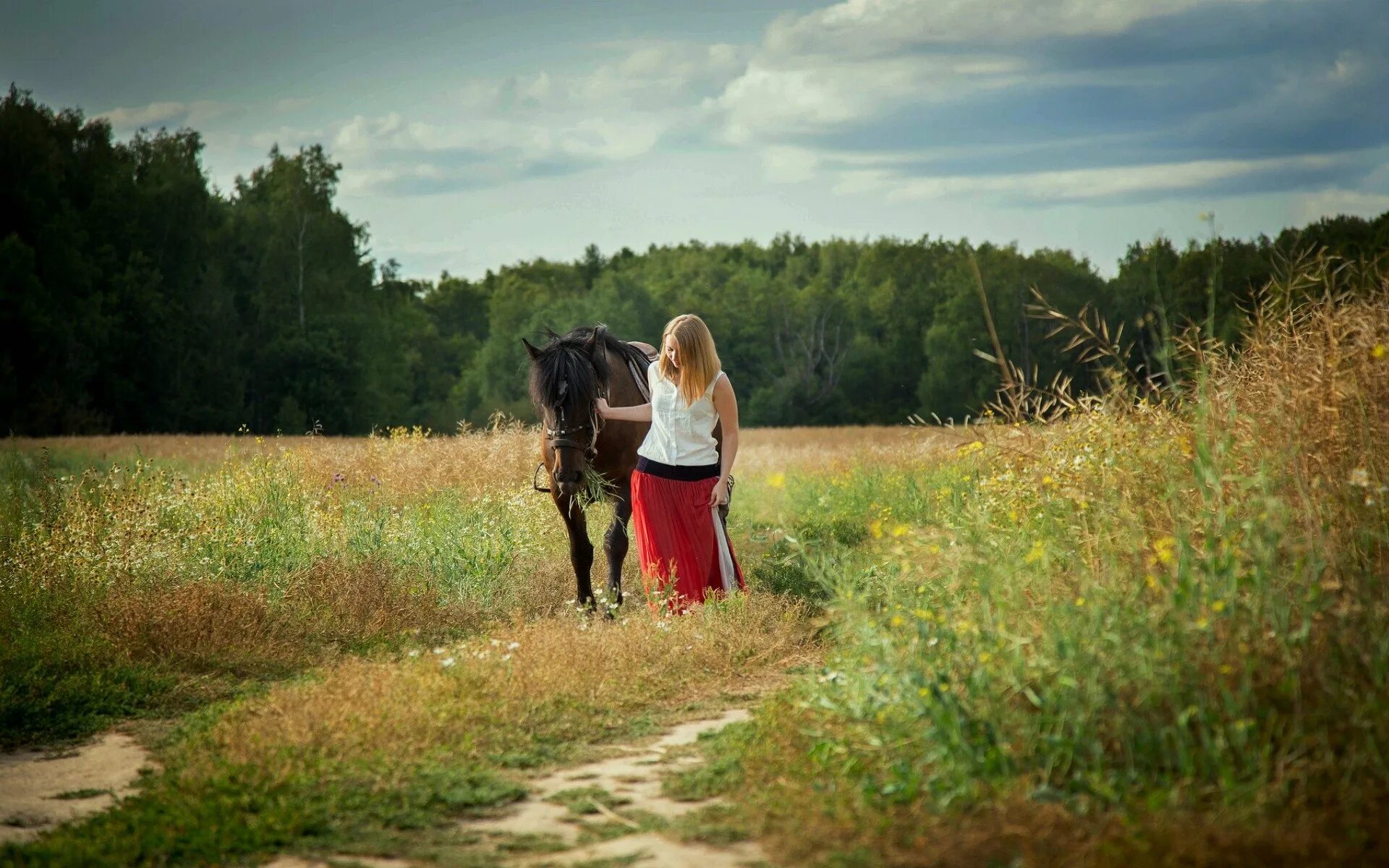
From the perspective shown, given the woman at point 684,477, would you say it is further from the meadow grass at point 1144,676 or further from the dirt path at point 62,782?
the dirt path at point 62,782

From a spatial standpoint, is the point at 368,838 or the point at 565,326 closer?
the point at 368,838

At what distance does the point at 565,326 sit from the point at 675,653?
184 feet

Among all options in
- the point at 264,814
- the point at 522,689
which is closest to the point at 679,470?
the point at 522,689

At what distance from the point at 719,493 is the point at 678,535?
45 cm

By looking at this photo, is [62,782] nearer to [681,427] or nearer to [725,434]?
[681,427]

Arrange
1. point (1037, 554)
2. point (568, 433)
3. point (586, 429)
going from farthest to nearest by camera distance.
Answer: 1. point (586, 429)
2. point (568, 433)
3. point (1037, 554)

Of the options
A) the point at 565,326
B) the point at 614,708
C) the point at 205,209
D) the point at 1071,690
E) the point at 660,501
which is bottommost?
the point at 614,708

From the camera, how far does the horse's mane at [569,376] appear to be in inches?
314

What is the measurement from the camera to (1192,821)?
11.7 feet

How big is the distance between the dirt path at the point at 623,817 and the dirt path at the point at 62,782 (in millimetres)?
1790

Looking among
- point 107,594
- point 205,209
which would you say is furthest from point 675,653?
point 205,209

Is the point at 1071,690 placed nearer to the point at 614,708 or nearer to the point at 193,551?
Result: the point at 614,708

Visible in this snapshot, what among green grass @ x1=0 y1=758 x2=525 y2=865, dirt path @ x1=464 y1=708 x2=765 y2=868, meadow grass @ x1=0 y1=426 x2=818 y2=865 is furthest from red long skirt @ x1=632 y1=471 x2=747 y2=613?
green grass @ x1=0 y1=758 x2=525 y2=865

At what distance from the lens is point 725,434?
7816 millimetres
